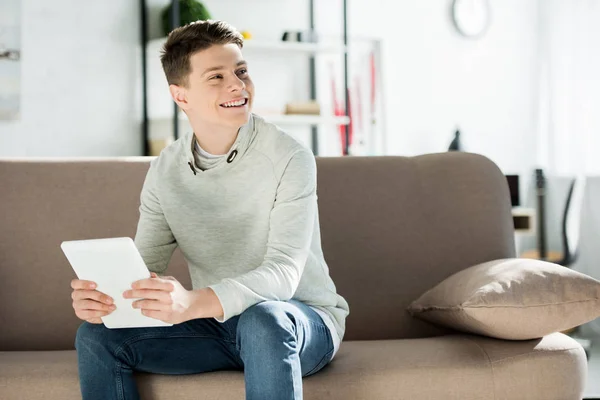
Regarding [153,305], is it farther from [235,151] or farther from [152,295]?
[235,151]

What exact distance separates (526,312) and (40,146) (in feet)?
10.6

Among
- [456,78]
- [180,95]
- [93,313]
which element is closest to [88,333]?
[93,313]

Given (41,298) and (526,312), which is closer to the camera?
(526,312)

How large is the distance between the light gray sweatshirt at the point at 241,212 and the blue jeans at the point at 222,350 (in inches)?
4.7

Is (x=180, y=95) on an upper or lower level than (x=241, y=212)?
upper

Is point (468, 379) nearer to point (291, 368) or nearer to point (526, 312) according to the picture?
point (526, 312)

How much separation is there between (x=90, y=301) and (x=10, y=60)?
307 centimetres

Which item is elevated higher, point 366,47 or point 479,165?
point 366,47

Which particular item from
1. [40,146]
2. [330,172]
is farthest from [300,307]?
[40,146]

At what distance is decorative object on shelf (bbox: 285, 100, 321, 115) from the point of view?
4715 millimetres

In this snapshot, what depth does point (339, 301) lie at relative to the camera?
6.18ft

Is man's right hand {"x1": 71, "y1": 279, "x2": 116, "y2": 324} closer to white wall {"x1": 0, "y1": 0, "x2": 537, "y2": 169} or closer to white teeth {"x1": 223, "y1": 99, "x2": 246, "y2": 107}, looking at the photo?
white teeth {"x1": 223, "y1": 99, "x2": 246, "y2": 107}

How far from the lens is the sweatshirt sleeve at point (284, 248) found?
1.56m

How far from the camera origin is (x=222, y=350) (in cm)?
176
